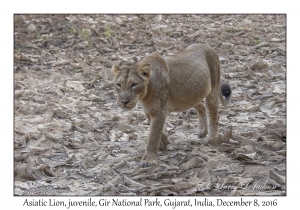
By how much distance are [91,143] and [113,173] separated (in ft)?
4.61

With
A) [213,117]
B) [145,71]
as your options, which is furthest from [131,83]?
[213,117]

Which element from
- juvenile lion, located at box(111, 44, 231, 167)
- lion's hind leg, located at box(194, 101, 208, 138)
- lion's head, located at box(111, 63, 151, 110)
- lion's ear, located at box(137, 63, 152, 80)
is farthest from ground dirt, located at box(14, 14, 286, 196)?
lion's ear, located at box(137, 63, 152, 80)

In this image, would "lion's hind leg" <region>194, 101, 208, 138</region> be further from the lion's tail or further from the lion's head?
the lion's head

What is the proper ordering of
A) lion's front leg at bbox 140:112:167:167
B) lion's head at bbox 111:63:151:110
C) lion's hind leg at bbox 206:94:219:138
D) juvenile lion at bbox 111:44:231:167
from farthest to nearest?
lion's hind leg at bbox 206:94:219:138, lion's front leg at bbox 140:112:167:167, juvenile lion at bbox 111:44:231:167, lion's head at bbox 111:63:151:110

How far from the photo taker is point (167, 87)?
26.5 feet

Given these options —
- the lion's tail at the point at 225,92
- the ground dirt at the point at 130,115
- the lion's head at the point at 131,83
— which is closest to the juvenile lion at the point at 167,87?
the lion's head at the point at 131,83

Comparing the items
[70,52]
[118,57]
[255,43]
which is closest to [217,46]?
[255,43]

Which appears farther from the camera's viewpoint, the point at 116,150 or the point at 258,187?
the point at 116,150

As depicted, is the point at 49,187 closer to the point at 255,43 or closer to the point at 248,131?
the point at 248,131

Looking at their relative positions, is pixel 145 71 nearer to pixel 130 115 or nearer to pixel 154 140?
pixel 154 140

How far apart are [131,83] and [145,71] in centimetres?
29

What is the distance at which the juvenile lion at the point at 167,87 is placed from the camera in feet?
24.8

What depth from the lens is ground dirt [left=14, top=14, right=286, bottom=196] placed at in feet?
23.9

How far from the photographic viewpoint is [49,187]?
283 inches
